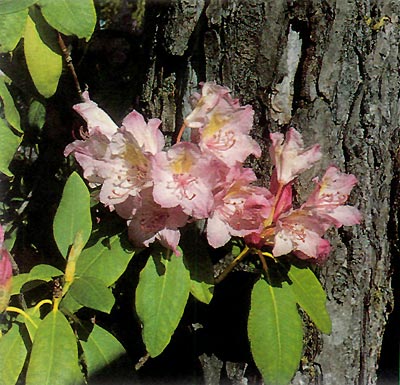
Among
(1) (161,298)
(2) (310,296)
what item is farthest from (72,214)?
(2) (310,296)

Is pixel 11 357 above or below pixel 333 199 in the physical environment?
below

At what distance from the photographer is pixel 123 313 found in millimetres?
1508

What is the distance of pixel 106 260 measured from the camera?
122cm

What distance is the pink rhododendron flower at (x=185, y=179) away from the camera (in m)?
1.14

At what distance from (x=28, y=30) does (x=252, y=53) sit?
0.45 meters

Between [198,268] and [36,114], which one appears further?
[36,114]

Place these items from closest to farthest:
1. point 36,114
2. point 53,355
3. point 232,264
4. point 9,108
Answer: point 53,355 → point 232,264 → point 9,108 → point 36,114

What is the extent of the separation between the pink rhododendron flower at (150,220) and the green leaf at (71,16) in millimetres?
337

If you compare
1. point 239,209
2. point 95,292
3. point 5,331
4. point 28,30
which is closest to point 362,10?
point 239,209

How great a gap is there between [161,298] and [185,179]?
0.69 feet

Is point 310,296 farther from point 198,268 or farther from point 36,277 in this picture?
point 36,277

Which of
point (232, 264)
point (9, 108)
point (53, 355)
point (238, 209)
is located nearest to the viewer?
point (53, 355)

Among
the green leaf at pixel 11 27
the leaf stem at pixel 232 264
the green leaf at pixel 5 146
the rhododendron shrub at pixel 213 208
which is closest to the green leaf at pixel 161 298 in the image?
the rhododendron shrub at pixel 213 208

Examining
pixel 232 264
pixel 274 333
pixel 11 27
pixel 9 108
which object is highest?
pixel 11 27
